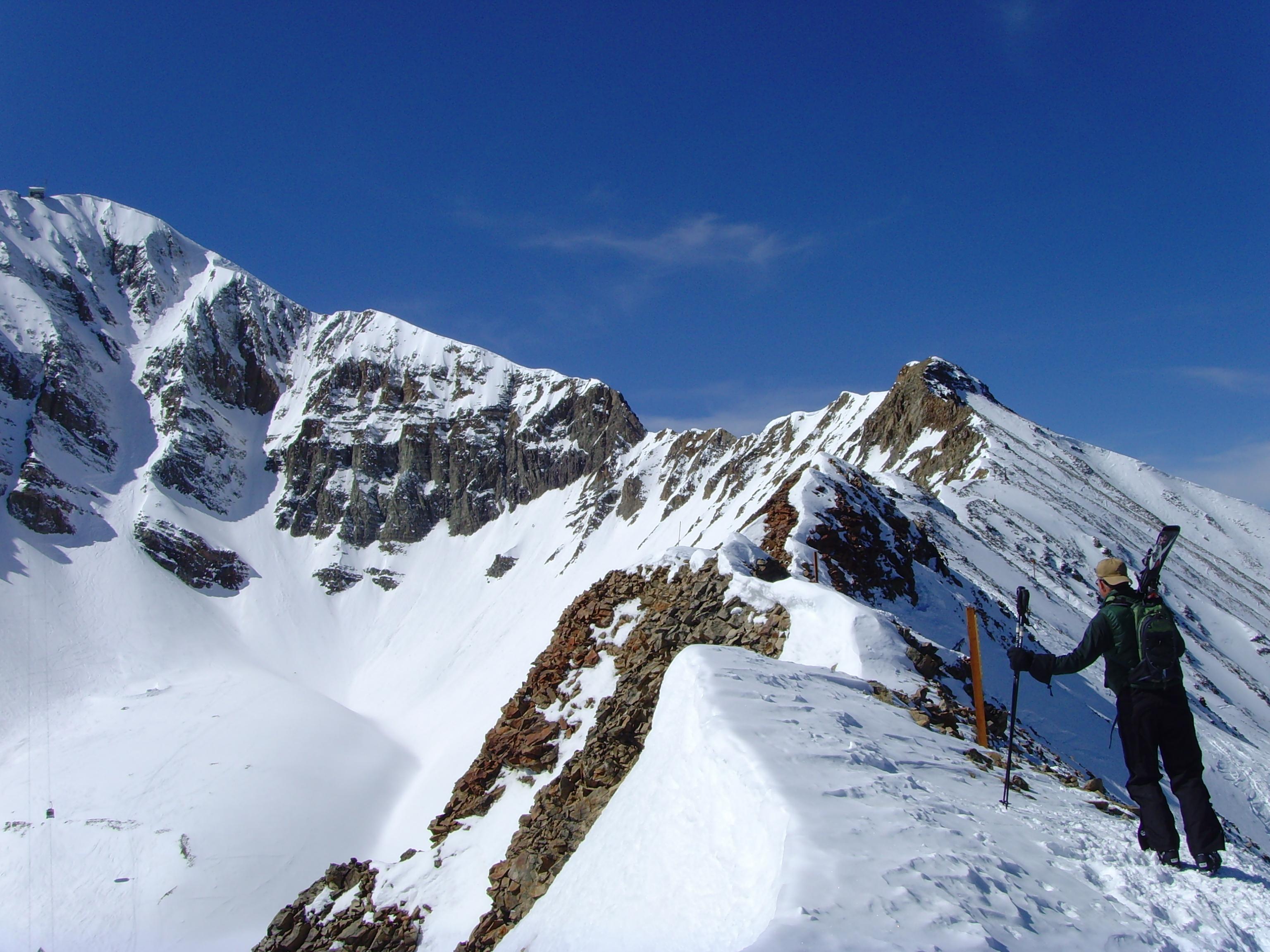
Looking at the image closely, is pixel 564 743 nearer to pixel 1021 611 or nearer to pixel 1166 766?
pixel 1021 611

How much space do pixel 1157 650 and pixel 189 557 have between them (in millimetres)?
122634

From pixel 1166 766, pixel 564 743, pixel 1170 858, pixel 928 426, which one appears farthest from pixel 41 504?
pixel 1170 858

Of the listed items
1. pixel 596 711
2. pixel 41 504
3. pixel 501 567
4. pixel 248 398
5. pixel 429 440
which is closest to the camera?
pixel 596 711

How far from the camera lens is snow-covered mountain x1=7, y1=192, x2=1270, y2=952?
7312 millimetres

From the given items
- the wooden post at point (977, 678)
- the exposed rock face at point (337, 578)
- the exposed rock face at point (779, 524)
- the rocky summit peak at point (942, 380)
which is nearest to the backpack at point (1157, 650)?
the wooden post at point (977, 678)

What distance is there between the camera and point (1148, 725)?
23.3 ft

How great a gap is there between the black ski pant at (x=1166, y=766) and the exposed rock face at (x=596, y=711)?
7.23 m

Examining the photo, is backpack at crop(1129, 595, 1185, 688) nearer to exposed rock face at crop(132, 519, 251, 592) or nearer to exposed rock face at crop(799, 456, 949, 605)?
exposed rock face at crop(799, 456, 949, 605)

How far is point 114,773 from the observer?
58969 millimetres

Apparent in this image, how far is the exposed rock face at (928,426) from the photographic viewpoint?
2023 inches

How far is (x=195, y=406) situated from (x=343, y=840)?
4314 inches

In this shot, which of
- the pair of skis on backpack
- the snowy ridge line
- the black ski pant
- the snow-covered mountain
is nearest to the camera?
the black ski pant

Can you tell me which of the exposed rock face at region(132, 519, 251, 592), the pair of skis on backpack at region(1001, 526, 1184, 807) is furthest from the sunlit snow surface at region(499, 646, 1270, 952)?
the exposed rock face at region(132, 519, 251, 592)

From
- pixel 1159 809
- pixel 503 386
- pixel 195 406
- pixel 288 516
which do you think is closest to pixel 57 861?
pixel 1159 809
